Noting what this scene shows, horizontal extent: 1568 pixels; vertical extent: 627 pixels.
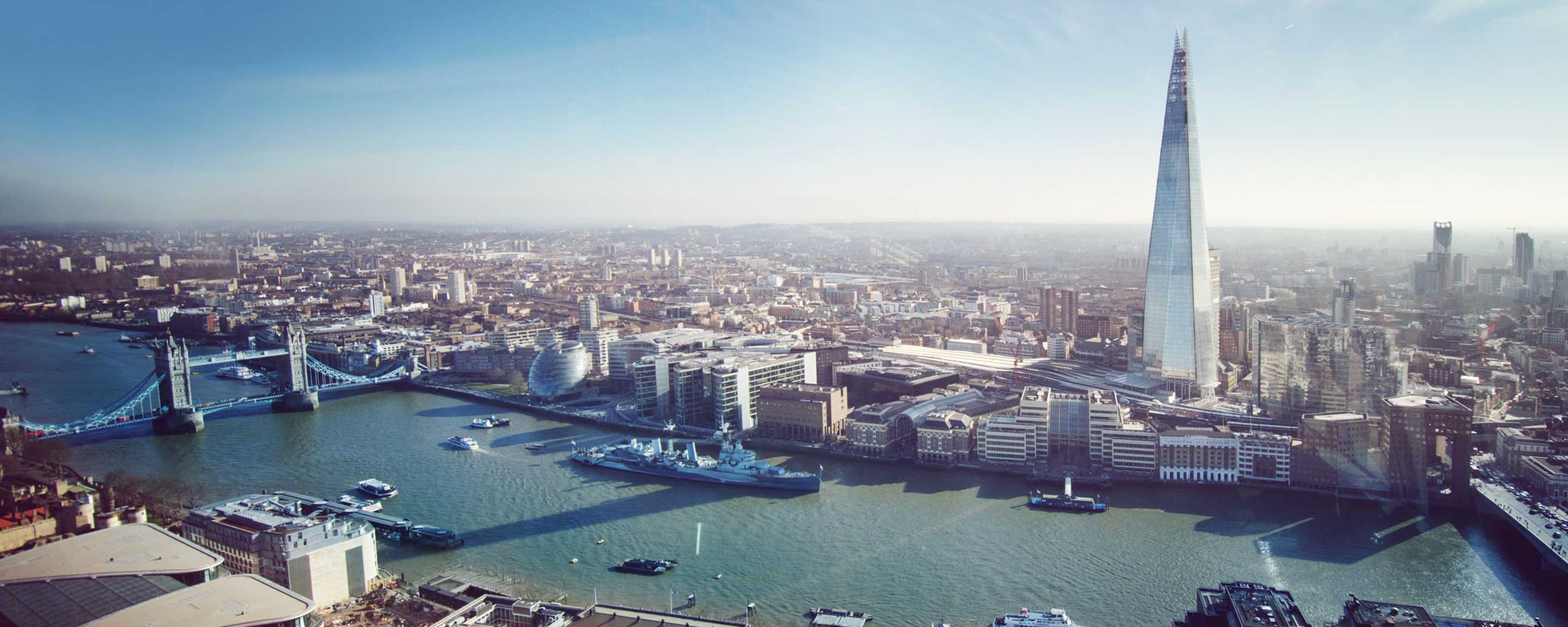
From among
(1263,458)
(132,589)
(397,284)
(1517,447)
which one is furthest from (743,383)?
(397,284)

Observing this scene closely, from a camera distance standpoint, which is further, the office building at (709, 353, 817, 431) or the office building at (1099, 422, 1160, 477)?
the office building at (709, 353, 817, 431)

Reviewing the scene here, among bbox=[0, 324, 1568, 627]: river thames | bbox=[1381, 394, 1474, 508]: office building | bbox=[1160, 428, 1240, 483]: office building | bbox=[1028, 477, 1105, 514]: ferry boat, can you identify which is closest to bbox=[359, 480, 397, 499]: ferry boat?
bbox=[0, 324, 1568, 627]: river thames

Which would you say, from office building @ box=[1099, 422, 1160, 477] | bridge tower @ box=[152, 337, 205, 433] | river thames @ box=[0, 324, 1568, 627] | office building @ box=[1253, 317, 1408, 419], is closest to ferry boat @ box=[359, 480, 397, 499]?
river thames @ box=[0, 324, 1568, 627]

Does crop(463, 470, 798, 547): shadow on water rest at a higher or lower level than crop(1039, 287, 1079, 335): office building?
lower

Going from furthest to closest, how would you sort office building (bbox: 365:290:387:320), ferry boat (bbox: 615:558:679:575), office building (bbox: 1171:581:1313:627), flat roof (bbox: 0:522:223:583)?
office building (bbox: 365:290:387:320)
ferry boat (bbox: 615:558:679:575)
office building (bbox: 1171:581:1313:627)
flat roof (bbox: 0:522:223:583)

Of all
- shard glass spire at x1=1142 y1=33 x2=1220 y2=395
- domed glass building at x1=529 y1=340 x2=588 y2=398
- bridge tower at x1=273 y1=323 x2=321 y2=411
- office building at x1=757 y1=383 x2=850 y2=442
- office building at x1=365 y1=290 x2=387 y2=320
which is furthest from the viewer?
office building at x1=365 y1=290 x2=387 y2=320

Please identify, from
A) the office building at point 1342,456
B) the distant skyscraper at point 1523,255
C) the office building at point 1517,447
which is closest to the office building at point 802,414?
the office building at point 1342,456

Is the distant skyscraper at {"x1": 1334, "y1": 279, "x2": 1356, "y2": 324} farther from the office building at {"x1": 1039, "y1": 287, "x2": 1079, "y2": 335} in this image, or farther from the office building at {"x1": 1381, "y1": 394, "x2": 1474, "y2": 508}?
the office building at {"x1": 1039, "y1": 287, "x2": 1079, "y2": 335}

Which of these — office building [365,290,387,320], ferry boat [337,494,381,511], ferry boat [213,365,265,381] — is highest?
office building [365,290,387,320]
